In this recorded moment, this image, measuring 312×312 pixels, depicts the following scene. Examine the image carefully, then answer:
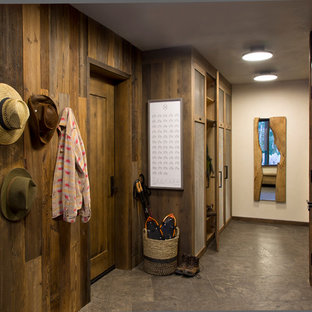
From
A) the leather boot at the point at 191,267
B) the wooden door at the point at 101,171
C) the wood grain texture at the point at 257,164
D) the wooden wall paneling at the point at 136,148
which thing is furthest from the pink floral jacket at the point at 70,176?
the wood grain texture at the point at 257,164

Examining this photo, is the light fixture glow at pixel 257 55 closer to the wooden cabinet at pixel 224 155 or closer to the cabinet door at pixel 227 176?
the wooden cabinet at pixel 224 155

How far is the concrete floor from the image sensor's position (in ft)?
8.94

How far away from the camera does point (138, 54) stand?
3.62m

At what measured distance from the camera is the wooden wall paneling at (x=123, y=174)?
3436mm

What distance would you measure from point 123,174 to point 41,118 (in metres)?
1.49

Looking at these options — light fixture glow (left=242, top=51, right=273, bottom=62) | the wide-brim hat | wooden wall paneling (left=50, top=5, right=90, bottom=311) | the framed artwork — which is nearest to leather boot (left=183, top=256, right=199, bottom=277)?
the framed artwork

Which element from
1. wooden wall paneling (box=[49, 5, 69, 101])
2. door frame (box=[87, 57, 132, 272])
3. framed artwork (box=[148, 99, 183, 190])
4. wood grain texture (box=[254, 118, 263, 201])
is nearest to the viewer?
wooden wall paneling (box=[49, 5, 69, 101])

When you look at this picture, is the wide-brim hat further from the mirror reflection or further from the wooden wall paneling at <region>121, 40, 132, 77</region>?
the mirror reflection

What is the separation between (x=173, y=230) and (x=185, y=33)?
203cm

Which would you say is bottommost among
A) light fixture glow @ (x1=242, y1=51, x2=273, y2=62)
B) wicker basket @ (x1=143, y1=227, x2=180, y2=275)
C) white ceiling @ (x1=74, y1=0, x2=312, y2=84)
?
wicker basket @ (x1=143, y1=227, x2=180, y2=275)

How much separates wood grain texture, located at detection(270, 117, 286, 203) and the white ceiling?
166 centimetres

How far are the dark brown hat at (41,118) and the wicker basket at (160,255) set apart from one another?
167 cm

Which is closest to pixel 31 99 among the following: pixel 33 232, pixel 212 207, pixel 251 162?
pixel 33 232

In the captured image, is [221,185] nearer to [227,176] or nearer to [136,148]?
[227,176]
